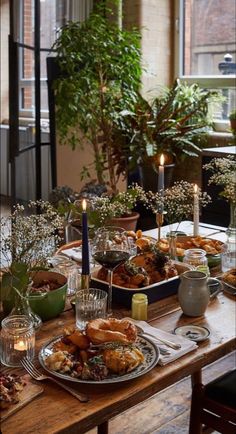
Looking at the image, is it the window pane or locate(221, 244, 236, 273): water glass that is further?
the window pane

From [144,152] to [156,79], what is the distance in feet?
3.02

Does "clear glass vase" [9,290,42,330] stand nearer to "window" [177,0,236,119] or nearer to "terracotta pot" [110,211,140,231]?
"terracotta pot" [110,211,140,231]

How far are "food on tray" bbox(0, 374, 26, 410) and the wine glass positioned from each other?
1.53 feet

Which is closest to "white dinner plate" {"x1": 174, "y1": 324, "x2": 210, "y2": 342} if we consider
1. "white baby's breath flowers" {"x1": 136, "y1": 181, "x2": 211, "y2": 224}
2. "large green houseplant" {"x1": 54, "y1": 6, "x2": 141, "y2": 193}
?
"white baby's breath flowers" {"x1": 136, "y1": 181, "x2": 211, "y2": 224}

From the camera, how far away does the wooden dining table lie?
1.14 meters

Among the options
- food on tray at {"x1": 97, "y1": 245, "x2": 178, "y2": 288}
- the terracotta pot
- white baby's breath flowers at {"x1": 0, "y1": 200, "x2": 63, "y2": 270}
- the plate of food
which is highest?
white baby's breath flowers at {"x1": 0, "y1": 200, "x2": 63, "y2": 270}

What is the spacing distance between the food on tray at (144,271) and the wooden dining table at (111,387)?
0.08 meters

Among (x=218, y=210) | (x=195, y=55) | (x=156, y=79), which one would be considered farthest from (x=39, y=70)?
(x=218, y=210)

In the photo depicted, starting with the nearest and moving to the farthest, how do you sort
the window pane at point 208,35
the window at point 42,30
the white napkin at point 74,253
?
the white napkin at point 74,253
the window pane at point 208,35
the window at point 42,30

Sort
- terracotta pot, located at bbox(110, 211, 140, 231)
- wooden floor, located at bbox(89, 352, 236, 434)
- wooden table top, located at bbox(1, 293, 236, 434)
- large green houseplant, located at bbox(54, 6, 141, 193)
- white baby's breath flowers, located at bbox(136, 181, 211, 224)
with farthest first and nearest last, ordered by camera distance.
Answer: large green houseplant, located at bbox(54, 6, 141, 193) < terracotta pot, located at bbox(110, 211, 140, 231) < wooden floor, located at bbox(89, 352, 236, 434) < white baby's breath flowers, located at bbox(136, 181, 211, 224) < wooden table top, located at bbox(1, 293, 236, 434)

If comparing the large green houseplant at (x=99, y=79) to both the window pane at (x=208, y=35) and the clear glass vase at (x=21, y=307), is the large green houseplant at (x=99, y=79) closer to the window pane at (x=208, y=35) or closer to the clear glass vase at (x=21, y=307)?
the window pane at (x=208, y=35)

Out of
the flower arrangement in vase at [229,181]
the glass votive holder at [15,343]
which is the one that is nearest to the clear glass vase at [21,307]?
the glass votive holder at [15,343]

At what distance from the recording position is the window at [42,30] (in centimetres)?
498

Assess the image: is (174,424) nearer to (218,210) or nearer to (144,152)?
(218,210)
